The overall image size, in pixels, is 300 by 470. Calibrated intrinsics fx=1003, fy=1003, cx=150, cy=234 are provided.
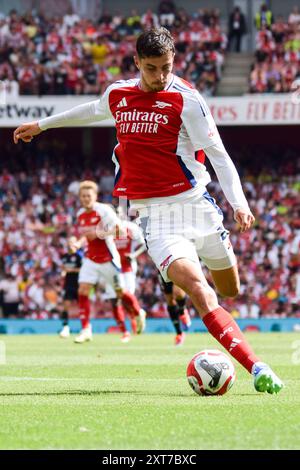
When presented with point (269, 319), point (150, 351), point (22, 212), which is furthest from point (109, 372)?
point (22, 212)

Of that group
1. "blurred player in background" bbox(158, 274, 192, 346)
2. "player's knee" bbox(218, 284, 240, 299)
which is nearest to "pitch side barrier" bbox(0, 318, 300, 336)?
"blurred player in background" bbox(158, 274, 192, 346)

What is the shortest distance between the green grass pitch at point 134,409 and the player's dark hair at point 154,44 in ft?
8.37

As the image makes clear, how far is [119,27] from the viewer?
33.0m

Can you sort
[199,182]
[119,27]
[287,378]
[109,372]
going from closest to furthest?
[199,182] < [287,378] < [109,372] < [119,27]

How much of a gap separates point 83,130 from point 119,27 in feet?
12.1

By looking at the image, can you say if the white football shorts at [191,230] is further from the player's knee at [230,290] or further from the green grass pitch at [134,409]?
the green grass pitch at [134,409]

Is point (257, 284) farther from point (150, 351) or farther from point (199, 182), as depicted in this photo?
point (199, 182)

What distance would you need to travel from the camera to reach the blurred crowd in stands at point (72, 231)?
2662 cm

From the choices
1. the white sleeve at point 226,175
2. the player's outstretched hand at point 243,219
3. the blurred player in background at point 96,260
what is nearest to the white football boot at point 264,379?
the player's outstretched hand at point 243,219

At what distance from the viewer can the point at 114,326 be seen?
81.1ft

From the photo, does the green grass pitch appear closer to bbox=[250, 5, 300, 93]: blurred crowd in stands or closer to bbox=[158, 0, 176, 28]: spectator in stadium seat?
bbox=[250, 5, 300, 93]: blurred crowd in stands

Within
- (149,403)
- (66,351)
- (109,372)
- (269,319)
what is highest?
(149,403)

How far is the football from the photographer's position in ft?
24.9

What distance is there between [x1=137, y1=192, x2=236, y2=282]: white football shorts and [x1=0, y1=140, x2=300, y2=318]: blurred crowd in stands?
58.9ft
